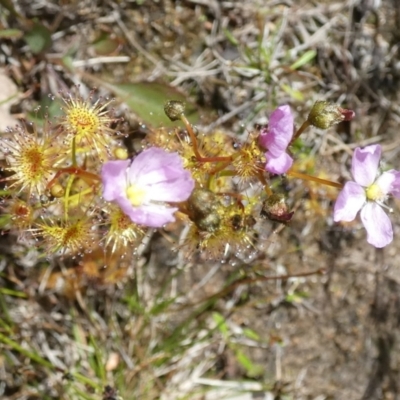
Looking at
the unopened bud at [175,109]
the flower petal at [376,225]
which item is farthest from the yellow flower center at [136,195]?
the flower petal at [376,225]

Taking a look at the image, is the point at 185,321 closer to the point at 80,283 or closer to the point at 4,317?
the point at 80,283

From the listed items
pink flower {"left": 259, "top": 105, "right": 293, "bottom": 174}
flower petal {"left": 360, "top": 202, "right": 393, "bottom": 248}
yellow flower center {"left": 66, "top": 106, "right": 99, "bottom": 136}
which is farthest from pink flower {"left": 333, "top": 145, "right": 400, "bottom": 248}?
yellow flower center {"left": 66, "top": 106, "right": 99, "bottom": 136}

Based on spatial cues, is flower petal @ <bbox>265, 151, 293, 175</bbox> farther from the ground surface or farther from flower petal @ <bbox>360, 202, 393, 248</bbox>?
the ground surface

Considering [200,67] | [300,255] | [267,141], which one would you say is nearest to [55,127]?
[267,141]

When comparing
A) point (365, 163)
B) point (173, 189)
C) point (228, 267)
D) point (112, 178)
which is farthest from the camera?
point (228, 267)

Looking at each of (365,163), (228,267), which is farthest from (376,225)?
(228,267)

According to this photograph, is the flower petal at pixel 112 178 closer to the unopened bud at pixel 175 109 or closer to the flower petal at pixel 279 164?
the unopened bud at pixel 175 109

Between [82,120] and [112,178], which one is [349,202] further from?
[82,120]
